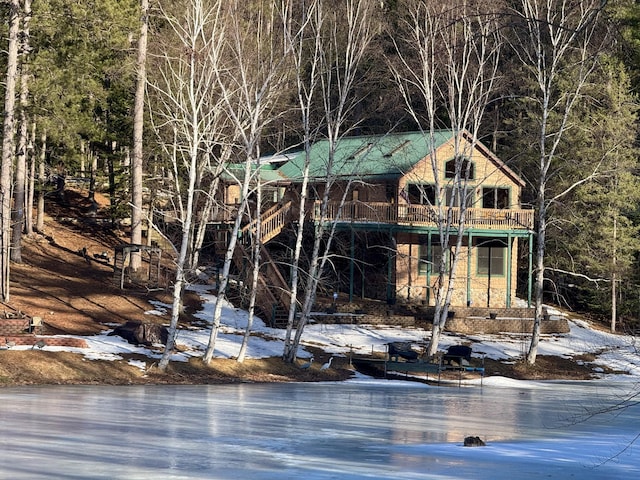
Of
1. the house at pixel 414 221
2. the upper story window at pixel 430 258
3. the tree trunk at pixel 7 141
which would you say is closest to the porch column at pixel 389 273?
the house at pixel 414 221

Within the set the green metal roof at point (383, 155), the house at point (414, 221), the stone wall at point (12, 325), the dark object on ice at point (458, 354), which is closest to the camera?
the stone wall at point (12, 325)

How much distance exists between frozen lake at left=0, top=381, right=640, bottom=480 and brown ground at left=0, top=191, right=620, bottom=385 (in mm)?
1759

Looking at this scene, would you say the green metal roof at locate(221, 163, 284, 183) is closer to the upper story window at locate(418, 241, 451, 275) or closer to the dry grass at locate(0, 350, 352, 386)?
the upper story window at locate(418, 241, 451, 275)

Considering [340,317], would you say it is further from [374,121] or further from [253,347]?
[374,121]

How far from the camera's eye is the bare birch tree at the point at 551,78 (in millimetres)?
34625

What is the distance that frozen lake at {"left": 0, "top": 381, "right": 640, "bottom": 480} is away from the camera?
13.9m

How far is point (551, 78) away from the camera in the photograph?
112ft

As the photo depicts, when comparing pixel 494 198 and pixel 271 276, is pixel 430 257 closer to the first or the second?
pixel 494 198

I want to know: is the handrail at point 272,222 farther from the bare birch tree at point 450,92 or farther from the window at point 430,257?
the bare birch tree at point 450,92

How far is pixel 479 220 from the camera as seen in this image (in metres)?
43.8

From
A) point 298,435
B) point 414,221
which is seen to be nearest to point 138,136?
point 414,221

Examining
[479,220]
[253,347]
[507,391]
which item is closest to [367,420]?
[507,391]

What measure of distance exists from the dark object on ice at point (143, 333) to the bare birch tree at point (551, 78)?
13.2 m

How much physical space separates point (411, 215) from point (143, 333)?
16.6 meters
